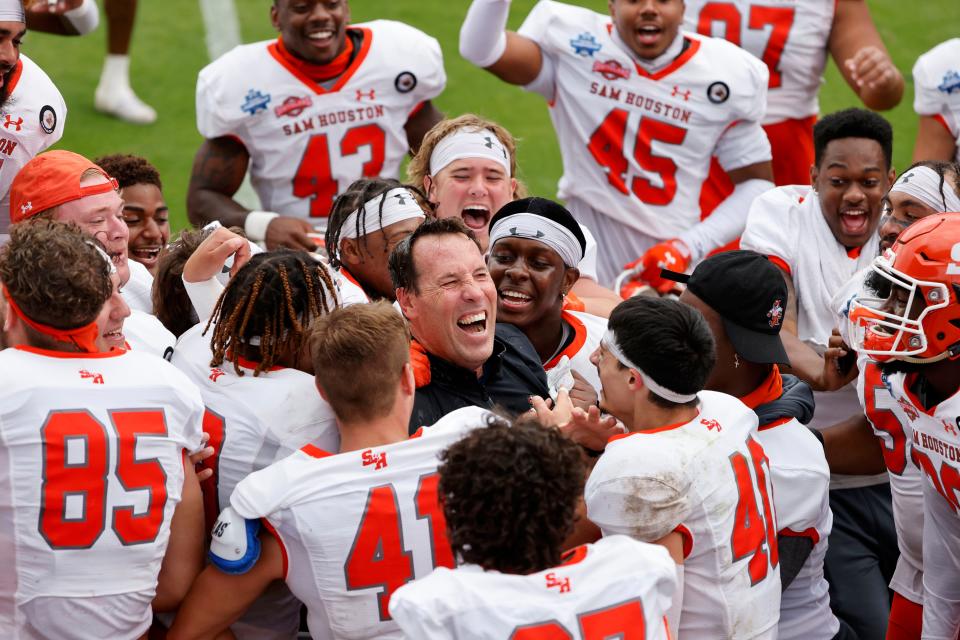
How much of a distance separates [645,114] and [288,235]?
1.87 meters

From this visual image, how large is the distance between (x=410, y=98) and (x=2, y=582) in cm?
359

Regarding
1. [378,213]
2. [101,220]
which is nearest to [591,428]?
[378,213]

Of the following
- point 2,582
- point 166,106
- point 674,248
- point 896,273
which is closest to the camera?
point 2,582

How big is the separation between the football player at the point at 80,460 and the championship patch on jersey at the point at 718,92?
3630 millimetres

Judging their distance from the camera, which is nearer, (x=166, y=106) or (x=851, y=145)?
(x=851, y=145)

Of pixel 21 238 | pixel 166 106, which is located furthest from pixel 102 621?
pixel 166 106

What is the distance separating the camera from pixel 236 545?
9.66 feet

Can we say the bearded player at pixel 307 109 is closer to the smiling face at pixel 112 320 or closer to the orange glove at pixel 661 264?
the orange glove at pixel 661 264

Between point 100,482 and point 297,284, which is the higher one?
point 297,284

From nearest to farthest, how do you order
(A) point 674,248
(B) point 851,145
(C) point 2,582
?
(C) point 2,582
(B) point 851,145
(A) point 674,248

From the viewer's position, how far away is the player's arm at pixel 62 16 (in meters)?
5.79

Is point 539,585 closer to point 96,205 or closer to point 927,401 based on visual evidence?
point 927,401

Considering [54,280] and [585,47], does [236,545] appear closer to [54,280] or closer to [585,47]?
[54,280]

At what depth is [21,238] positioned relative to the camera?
3080mm
